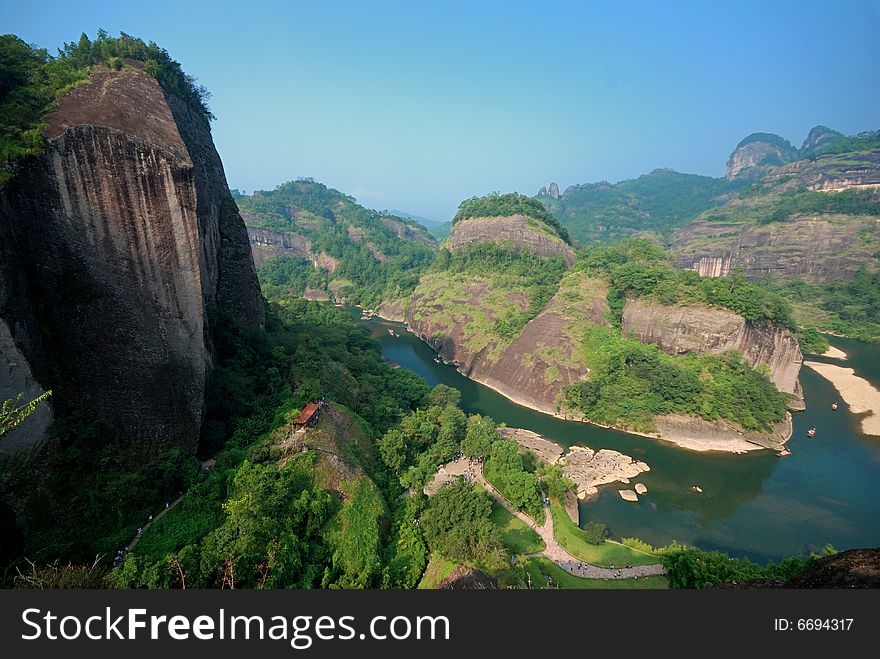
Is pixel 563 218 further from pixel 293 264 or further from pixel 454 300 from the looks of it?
pixel 454 300

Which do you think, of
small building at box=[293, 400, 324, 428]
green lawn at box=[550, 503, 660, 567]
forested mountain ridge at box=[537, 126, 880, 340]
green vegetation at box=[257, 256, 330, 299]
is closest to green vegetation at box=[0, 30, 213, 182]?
small building at box=[293, 400, 324, 428]

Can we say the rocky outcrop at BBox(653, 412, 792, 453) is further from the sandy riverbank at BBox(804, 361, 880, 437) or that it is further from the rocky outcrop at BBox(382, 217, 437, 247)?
the rocky outcrop at BBox(382, 217, 437, 247)

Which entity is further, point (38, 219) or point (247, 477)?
point (247, 477)

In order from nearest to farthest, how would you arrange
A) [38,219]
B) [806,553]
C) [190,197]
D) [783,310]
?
[38,219] < [190,197] < [806,553] < [783,310]

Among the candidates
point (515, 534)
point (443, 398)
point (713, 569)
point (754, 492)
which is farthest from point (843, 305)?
point (515, 534)

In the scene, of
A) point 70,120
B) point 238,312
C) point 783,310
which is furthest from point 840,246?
point 70,120
